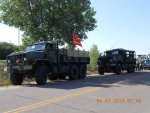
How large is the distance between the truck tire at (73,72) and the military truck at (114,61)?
8.45 m

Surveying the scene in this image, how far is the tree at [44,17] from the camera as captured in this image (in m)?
35.4

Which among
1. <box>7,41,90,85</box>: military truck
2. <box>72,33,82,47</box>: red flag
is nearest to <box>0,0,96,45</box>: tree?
<box>72,33,82,47</box>: red flag

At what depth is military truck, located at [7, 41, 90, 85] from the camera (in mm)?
21266

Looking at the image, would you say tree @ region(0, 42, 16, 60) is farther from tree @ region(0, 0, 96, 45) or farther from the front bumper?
the front bumper

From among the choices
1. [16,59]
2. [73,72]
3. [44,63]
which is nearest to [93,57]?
[73,72]

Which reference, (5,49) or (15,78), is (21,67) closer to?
(15,78)

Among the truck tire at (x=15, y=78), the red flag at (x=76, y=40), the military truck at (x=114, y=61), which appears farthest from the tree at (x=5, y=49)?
the truck tire at (x=15, y=78)

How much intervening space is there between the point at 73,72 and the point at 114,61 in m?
9.42

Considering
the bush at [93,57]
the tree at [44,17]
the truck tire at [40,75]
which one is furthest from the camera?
the bush at [93,57]

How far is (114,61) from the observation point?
34938 mm

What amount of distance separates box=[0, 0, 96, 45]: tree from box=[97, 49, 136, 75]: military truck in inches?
158
